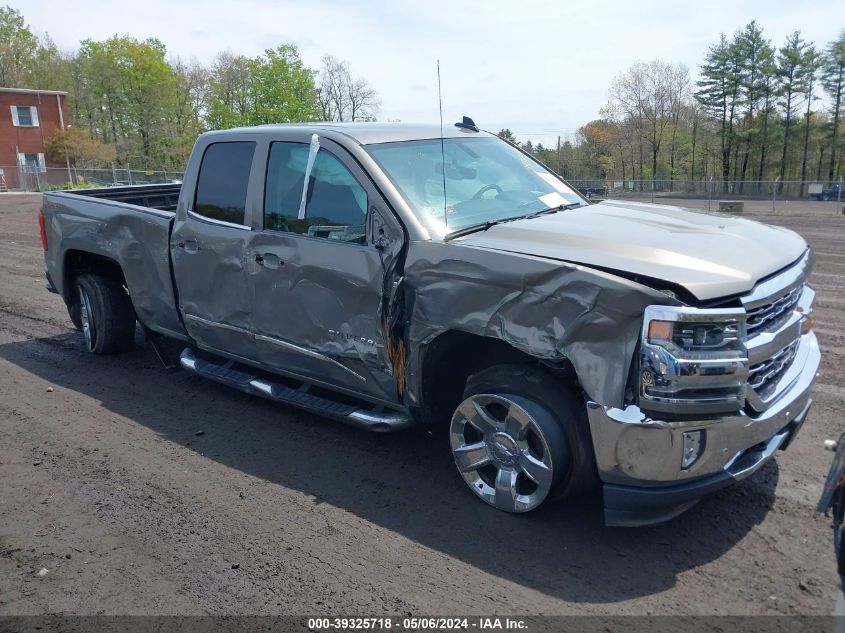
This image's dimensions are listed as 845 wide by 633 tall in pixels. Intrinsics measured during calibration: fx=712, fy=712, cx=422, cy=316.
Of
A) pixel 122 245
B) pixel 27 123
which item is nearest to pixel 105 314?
pixel 122 245

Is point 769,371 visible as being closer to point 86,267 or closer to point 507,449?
point 507,449

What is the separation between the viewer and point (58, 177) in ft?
147

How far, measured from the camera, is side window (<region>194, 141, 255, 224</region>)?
5.02 m

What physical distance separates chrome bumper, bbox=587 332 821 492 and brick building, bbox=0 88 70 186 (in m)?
55.5

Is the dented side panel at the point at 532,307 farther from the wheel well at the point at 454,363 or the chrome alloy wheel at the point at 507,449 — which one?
the chrome alloy wheel at the point at 507,449

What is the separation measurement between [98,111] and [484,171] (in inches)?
2846

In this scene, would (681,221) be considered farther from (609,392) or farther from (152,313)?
(152,313)

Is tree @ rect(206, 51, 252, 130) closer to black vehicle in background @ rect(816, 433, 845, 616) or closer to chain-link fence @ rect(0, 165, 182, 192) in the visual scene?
chain-link fence @ rect(0, 165, 182, 192)

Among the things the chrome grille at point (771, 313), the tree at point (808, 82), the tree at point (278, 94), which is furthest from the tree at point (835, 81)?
the chrome grille at point (771, 313)

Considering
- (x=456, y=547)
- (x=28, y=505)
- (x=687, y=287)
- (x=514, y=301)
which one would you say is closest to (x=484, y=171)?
(x=514, y=301)

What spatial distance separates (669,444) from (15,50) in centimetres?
8009

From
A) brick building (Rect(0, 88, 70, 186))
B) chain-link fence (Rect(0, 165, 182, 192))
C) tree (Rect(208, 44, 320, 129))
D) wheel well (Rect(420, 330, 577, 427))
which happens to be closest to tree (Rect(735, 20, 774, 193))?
tree (Rect(208, 44, 320, 129))

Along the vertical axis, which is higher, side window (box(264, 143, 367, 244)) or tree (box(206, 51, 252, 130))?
tree (box(206, 51, 252, 130))

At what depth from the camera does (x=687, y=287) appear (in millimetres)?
3105
